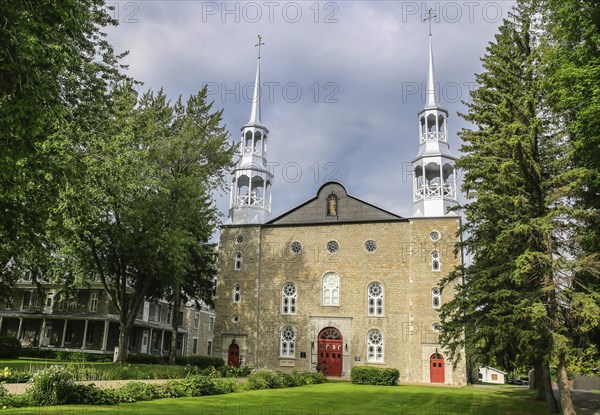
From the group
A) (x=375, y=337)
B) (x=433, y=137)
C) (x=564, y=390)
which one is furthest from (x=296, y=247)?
(x=564, y=390)

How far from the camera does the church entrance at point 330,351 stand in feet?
106

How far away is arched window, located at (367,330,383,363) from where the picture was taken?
3148 centimetres

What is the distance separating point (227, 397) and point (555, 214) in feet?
38.2

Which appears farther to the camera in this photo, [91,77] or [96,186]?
[96,186]

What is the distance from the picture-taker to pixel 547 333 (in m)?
14.0

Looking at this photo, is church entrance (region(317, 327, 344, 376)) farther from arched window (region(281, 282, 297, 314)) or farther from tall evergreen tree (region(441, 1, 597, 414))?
tall evergreen tree (region(441, 1, 597, 414))

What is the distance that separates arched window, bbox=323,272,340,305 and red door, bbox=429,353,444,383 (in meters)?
7.00

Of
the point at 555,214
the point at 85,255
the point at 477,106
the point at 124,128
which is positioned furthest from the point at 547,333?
the point at 85,255

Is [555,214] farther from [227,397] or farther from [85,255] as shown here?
[85,255]

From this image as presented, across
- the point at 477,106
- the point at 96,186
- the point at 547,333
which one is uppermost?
the point at 477,106

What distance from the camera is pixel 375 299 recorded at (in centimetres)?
3266

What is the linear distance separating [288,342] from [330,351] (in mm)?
2962

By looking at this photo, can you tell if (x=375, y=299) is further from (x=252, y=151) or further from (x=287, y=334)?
(x=252, y=151)

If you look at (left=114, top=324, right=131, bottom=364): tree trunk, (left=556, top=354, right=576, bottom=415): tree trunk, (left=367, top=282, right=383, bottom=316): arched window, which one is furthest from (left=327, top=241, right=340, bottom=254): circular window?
(left=556, top=354, right=576, bottom=415): tree trunk
